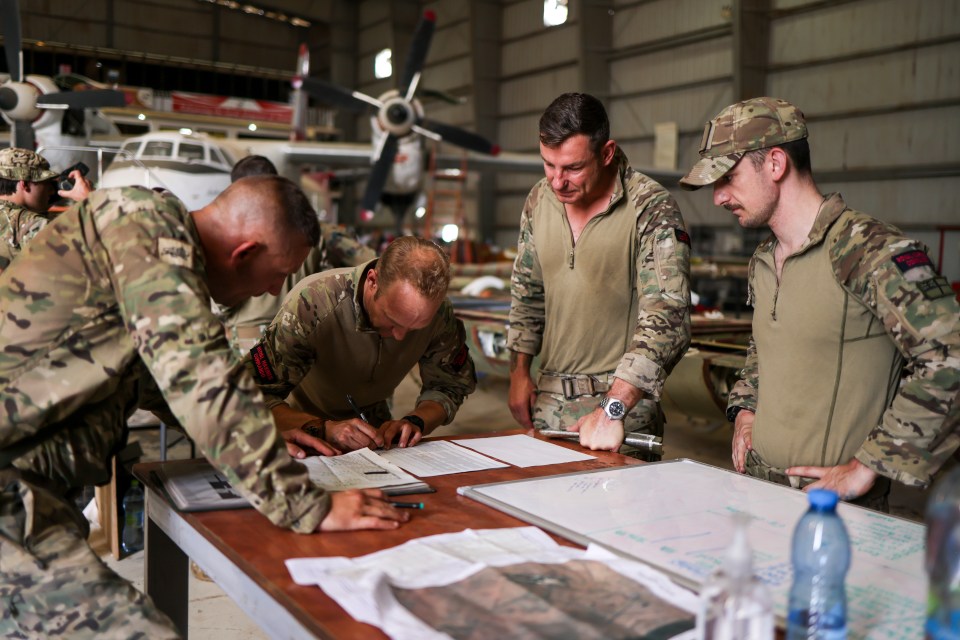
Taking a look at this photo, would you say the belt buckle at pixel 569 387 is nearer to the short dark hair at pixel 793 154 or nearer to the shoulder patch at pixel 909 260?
the short dark hair at pixel 793 154

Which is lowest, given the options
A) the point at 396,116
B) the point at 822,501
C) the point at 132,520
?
the point at 132,520

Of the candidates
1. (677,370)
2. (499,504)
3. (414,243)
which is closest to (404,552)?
(499,504)

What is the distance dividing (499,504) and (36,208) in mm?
3886

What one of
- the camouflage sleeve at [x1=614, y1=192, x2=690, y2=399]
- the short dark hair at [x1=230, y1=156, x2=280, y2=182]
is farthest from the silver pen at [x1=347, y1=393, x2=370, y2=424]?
the short dark hair at [x1=230, y1=156, x2=280, y2=182]

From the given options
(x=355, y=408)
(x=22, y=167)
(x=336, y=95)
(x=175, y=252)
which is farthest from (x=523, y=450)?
(x=336, y=95)

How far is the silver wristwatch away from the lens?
2.17 metres

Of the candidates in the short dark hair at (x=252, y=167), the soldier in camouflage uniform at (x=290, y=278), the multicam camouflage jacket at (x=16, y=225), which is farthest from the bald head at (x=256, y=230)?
the multicam camouflage jacket at (x=16, y=225)

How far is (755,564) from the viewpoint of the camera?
127 centimetres

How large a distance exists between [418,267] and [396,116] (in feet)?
35.3

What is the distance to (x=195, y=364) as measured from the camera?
1324 millimetres

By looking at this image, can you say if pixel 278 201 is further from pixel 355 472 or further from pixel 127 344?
pixel 355 472

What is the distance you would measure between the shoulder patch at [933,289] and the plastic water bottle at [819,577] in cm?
87

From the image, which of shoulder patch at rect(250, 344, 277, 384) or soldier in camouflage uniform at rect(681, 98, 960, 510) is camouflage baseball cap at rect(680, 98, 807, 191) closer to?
soldier in camouflage uniform at rect(681, 98, 960, 510)

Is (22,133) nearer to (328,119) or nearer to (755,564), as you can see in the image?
(755,564)
